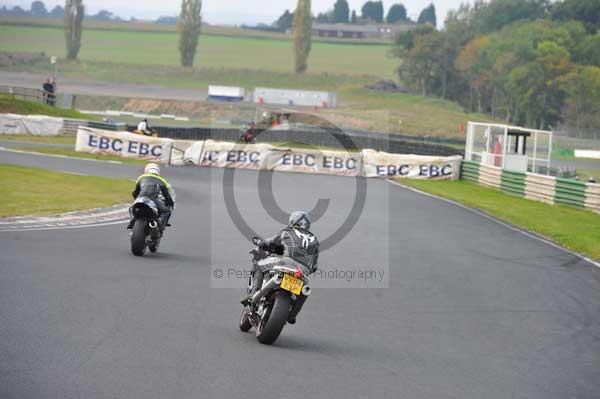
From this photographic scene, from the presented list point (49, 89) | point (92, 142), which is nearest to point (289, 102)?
point (49, 89)

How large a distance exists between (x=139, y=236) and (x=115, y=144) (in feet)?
74.7

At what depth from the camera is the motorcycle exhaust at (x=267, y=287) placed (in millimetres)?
9156

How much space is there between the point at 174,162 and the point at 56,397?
1146 inches

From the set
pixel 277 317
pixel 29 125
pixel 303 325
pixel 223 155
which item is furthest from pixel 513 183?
pixel 277 317

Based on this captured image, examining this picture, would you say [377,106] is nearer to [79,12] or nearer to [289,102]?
[289,102]

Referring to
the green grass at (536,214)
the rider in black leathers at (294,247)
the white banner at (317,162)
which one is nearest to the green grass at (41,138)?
the white banner at (317,162)

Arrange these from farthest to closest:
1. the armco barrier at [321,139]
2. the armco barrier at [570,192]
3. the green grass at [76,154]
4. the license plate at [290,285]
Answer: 1. the armco barrier at [321,139]
2. the green grass at [76,154]
3. the armco barrier at [570,192]
4. the license plate at [290,285]

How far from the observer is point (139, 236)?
14.6 meters

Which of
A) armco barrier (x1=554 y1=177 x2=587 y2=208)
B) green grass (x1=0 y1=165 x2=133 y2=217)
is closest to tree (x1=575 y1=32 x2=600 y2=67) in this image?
armco barrier (x1=554 y1=177 x2=587 y2=208)

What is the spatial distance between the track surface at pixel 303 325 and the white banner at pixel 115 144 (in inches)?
699

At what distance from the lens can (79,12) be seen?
109000 millimetres

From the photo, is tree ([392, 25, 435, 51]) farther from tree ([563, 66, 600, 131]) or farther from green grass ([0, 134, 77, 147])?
green grass ([0, 134, 77, 147])

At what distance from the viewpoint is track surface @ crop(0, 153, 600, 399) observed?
7.94m

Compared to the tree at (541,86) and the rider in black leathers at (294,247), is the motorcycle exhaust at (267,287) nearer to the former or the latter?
the rider in black leathers at (294,247)
